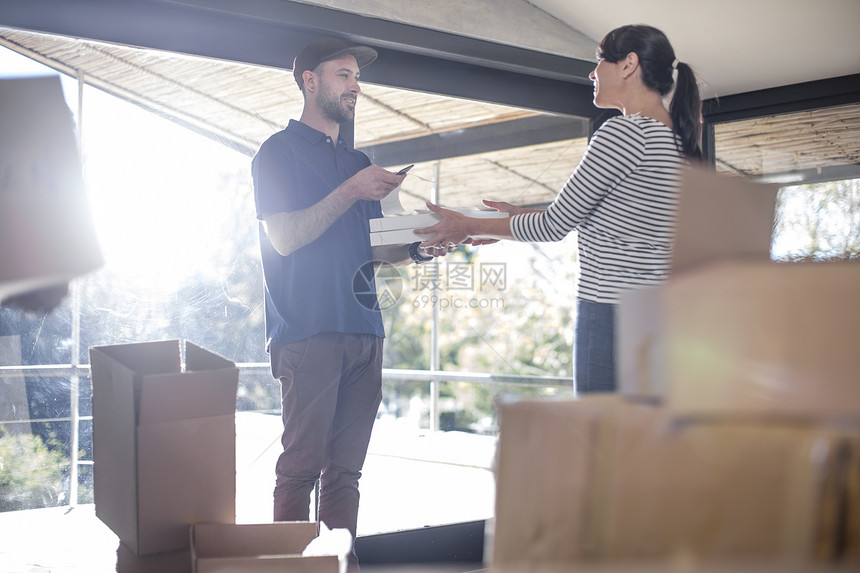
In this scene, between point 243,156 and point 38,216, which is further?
point 243,156

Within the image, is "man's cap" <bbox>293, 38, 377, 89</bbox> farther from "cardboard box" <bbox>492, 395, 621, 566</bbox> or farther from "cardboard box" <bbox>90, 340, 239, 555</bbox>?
"cardboard box" <bbox>492, 395, 621, 566</bbox>

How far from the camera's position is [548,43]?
8.34ft

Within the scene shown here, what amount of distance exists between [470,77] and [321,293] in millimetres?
1026

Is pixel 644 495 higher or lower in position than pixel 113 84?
lower

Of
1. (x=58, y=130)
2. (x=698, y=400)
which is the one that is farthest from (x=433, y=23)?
(x=698, y=400)

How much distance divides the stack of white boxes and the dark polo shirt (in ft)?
3.86

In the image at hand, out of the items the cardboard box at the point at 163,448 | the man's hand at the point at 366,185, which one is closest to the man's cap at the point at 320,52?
the man's hand at the point at 366,185

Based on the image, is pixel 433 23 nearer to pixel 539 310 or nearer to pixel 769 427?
pixel 539 310

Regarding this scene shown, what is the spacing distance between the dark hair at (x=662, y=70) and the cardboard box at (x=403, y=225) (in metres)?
0.46

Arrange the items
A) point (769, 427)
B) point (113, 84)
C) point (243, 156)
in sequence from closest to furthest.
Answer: point (769, 427), point (113, 84), point (243, 156)

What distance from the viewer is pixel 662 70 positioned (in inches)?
61.4

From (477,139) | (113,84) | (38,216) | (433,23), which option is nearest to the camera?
(38,216)

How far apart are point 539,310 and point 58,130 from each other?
1.73m

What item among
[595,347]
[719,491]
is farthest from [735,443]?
[595,347]
